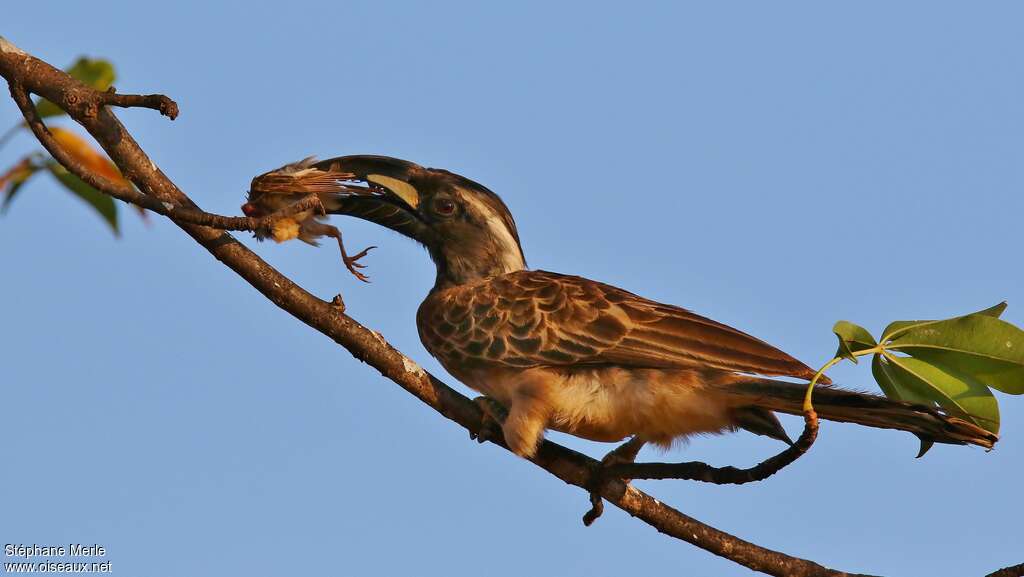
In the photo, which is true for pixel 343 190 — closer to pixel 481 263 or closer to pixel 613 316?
pixel 481 263

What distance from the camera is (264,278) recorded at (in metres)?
4.78

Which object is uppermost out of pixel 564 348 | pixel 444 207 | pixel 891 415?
pixel 444 207

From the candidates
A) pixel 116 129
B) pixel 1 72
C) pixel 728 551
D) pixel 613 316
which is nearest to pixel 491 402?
pixel 613 316

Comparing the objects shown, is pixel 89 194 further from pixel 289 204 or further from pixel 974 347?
pixel 974 347

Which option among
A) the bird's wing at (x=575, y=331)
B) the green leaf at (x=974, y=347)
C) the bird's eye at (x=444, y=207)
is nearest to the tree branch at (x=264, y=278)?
the green leaf at (x=974, y=347)

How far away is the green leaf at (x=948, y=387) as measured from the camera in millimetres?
4066

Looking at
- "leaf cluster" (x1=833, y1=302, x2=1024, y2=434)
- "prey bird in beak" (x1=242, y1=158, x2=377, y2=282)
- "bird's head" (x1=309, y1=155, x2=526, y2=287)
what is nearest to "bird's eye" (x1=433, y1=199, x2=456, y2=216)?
"bird's head" (x1=309, y1=155, x2=526, y2=287)

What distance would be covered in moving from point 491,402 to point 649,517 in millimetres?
1184

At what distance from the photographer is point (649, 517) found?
512 cm

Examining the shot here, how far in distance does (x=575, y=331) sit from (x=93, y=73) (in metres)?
2.71

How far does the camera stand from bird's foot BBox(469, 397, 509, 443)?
5645 millimetres

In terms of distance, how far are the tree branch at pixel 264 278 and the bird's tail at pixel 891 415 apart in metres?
0.52

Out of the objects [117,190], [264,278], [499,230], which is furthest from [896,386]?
[499,230]

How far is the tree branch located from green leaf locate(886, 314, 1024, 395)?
1.72 feet
